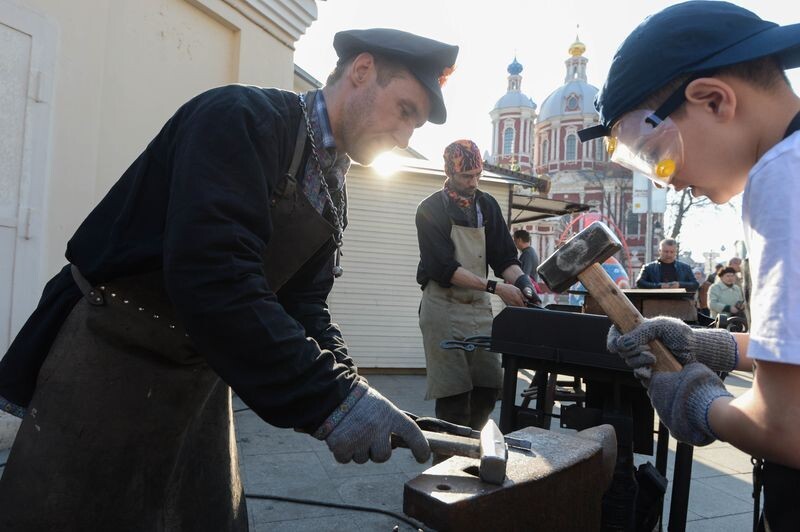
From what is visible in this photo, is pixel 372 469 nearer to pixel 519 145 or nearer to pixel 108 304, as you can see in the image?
pixel 108 304

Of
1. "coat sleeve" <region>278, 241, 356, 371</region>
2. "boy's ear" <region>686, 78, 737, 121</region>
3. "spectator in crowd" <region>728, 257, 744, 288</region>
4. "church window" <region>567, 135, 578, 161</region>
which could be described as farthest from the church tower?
"boy's ear" <region>686, 78, 737, 121</region>

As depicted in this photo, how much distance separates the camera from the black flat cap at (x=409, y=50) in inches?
64.7

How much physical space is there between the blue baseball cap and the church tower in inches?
2168

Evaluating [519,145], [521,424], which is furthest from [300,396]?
[519,145]

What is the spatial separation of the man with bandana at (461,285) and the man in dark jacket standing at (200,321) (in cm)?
168

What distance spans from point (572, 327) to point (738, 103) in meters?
1.55

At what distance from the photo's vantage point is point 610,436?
160 cm

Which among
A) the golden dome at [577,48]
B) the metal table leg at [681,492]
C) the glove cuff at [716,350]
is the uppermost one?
the golden dome at [577,48]

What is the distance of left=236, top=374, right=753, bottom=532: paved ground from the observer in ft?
9.78

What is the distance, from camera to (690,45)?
1.11 metres

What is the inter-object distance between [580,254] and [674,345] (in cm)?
40

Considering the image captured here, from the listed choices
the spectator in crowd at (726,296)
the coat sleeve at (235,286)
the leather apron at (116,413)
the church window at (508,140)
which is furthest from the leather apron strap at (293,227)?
the church window at (508,140)

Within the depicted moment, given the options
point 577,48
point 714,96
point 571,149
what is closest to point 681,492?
point 714,96

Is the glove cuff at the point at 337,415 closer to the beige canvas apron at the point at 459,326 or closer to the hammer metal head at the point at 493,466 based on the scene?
the hammer metal head at the point at 493,466
